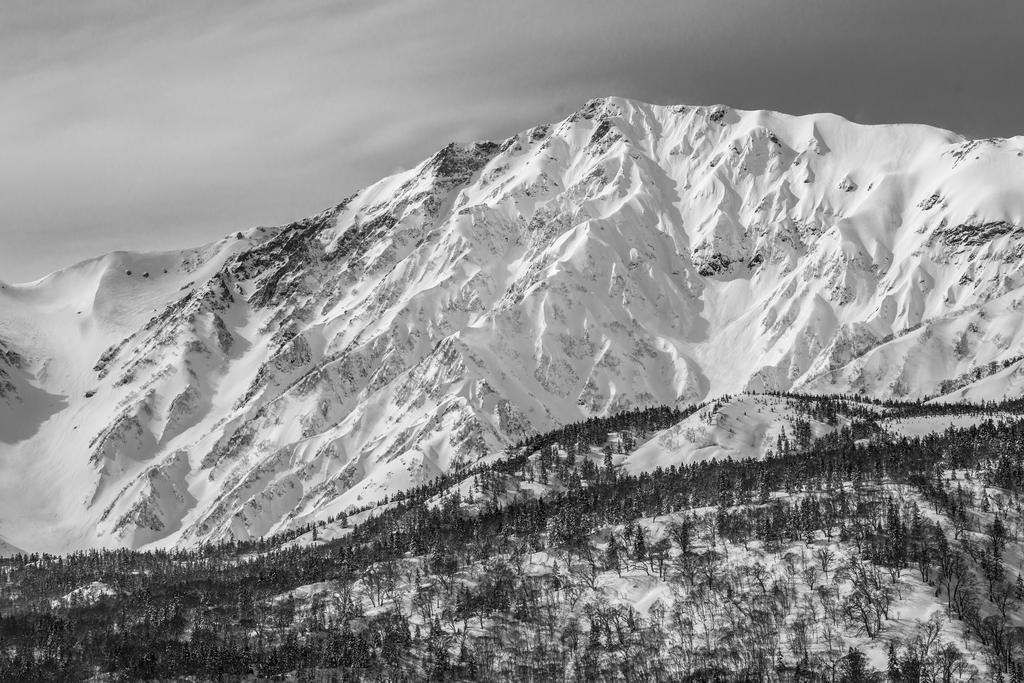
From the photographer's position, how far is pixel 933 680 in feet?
656

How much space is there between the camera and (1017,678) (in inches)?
7864

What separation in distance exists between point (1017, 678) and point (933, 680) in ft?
43.1
